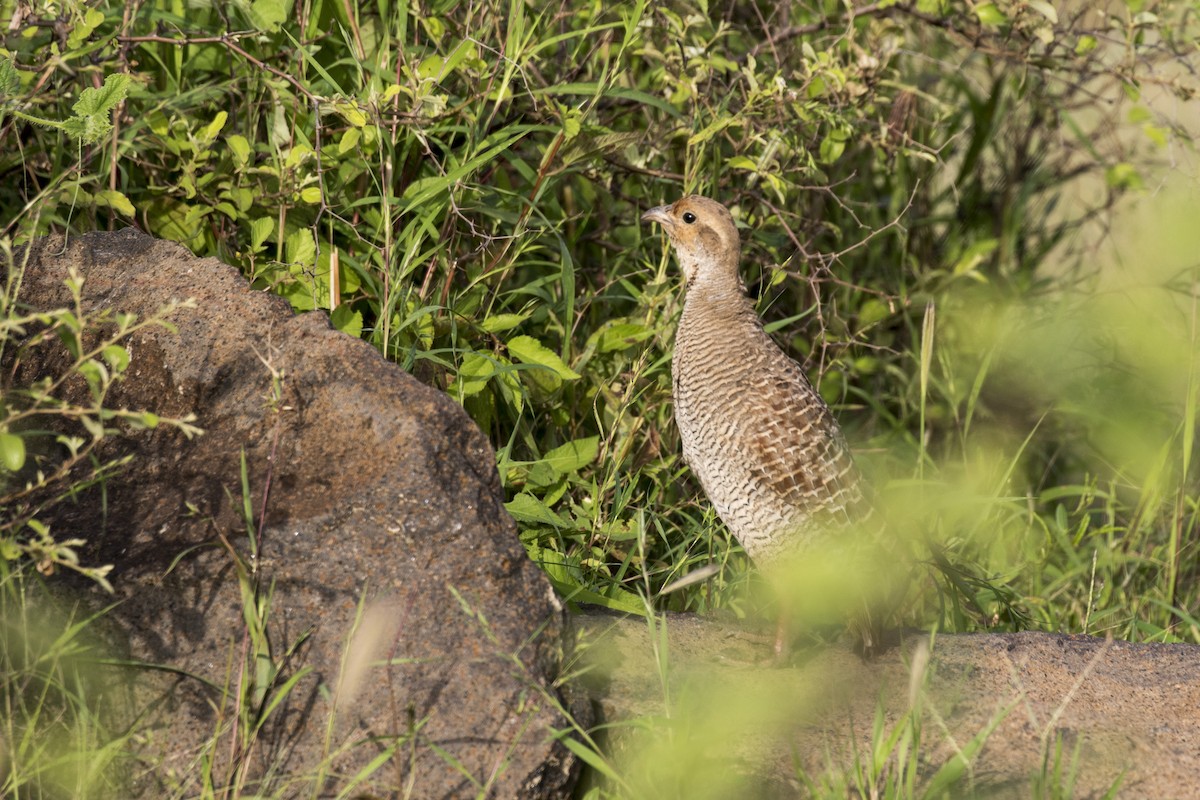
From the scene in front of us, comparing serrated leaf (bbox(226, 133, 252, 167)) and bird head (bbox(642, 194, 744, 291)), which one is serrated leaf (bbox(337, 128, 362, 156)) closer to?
serrated leaf (bbox(226, 133, 252, 167))

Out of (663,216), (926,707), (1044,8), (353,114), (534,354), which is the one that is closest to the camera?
(926,707)

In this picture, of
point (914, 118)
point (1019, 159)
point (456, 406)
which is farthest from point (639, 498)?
point (1019, 159)

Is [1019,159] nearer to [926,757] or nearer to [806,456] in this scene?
[806,456]

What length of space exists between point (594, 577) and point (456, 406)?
1033mm

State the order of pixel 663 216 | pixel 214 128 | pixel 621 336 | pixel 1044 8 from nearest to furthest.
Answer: pixel 214 128 → pixel 663 216 → pixel 621 336 → pixel 1044 8

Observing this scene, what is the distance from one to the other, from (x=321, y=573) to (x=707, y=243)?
2029mm

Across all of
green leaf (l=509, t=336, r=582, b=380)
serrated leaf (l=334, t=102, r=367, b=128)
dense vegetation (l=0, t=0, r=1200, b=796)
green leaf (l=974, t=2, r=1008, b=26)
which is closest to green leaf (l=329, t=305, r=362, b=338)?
dense vegetation (l=0, t=0, r=1200, b=796)

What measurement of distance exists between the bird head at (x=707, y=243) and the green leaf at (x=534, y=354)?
60 cm

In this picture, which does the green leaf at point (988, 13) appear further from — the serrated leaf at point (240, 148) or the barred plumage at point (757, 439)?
the serrated leaf at point (240, 148)

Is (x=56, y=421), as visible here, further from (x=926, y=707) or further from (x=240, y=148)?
(x=926, y=707)

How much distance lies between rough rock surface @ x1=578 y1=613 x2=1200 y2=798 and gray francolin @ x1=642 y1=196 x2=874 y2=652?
1.15 feet

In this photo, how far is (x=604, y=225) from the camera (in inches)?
211

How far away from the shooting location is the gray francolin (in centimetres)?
416

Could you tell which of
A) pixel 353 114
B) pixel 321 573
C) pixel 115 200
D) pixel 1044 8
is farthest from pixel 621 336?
pixel 1044 8
